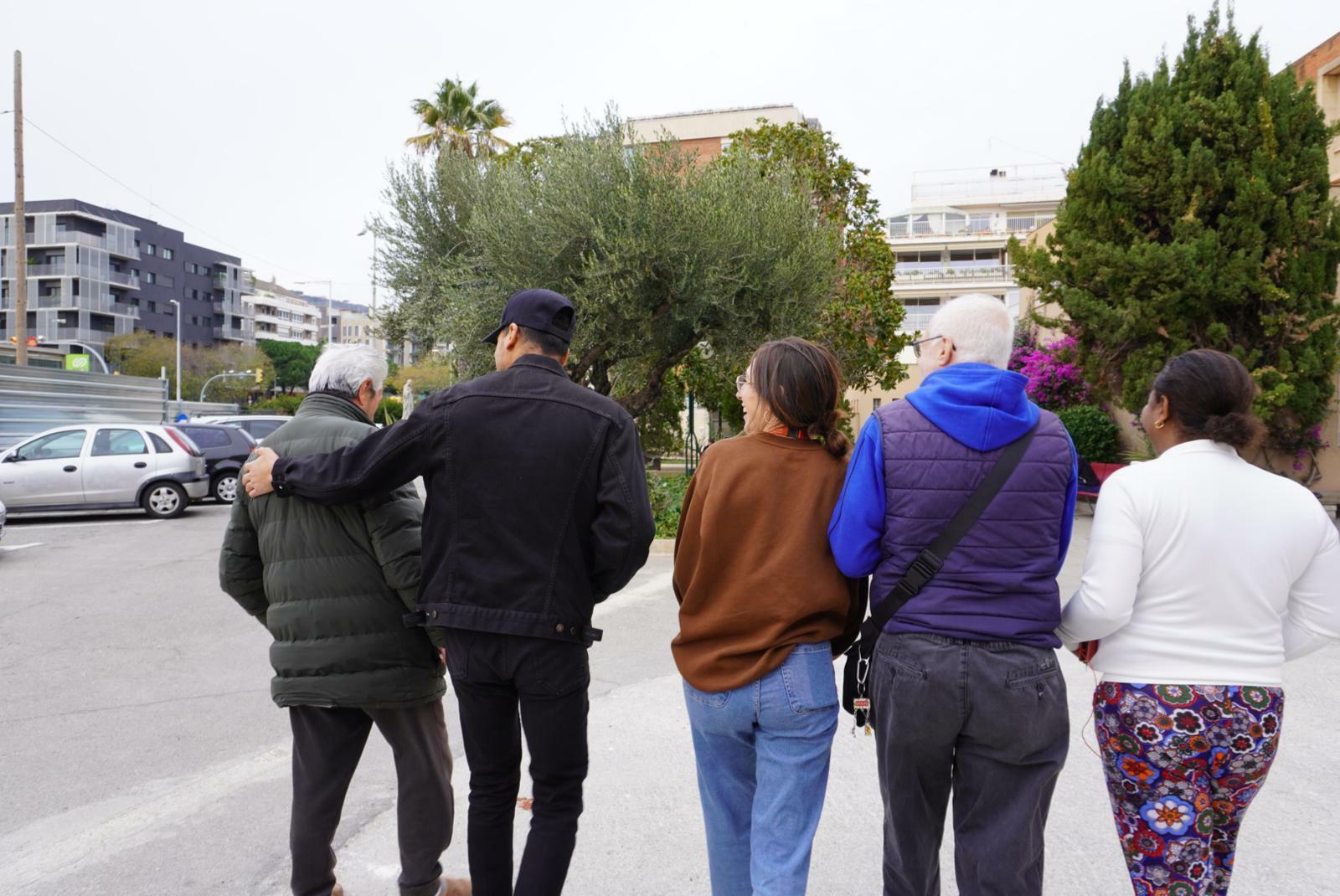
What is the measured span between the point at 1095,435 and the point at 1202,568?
15703 mm

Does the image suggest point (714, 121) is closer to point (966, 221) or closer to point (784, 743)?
point (966, 221)

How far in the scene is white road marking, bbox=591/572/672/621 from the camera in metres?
8.12

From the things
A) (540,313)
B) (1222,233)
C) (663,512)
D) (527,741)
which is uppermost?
(1222,233)

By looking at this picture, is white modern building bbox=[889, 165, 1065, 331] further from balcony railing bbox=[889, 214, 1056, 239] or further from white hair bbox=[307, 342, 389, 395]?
white hair bbox=[307, 342, 389, 395]

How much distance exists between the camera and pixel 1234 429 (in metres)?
2.28

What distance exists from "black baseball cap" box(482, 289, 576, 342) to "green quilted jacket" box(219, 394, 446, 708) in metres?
0.63

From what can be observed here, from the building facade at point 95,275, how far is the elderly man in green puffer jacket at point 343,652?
7692cm

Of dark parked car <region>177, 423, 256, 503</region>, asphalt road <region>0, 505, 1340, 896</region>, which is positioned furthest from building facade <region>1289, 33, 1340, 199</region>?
dark parked car <region>177, 423, 256, 503</region>

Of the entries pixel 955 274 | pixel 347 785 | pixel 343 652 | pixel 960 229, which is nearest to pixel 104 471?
pixel 347 785

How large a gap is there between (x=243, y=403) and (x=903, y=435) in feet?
251

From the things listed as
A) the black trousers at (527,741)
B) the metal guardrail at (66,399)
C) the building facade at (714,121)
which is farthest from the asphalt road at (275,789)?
the building facade at (714,121)

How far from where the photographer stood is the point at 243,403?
71.3 m

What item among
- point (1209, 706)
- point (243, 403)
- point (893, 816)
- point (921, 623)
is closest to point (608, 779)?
point (893, 816)

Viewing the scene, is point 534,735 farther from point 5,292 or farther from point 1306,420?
point 5,292
